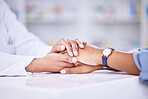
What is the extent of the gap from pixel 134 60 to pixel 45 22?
2.92 m

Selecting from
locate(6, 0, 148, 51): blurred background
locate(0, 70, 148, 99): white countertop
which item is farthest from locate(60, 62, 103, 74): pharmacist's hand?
locate(6, 0, 148, 51): blurred background

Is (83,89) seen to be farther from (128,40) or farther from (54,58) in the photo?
(128,40)

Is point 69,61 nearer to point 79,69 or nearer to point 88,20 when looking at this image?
point 79,69

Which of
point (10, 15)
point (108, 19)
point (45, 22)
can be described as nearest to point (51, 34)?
point (45, 22)

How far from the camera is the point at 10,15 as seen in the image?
1.35m

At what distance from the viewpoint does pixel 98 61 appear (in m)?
0.82

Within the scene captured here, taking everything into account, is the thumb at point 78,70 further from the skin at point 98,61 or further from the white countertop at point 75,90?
the white countertop at point 75,90

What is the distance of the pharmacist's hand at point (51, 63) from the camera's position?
81cm

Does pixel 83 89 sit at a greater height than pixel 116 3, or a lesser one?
lesser

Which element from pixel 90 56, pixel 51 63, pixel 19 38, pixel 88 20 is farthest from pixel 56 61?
pixel 88 20

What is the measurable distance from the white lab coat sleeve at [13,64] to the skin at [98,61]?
153mm

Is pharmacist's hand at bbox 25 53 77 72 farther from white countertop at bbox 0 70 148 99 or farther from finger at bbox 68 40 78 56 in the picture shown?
white countertop at bbox 0 70 148 99

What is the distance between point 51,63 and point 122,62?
28cm

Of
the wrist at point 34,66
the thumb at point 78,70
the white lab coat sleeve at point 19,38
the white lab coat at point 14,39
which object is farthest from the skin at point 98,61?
the white lab coat sleeve at point 19,38
